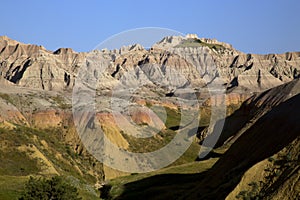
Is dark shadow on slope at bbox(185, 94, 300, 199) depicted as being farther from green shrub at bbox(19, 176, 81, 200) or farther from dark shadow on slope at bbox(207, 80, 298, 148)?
dark shadow on slope at bbox(207, 80, 298, 148)

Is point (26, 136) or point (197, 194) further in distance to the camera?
point (26, 136)

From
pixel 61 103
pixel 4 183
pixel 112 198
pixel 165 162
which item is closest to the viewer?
pixel 4 183

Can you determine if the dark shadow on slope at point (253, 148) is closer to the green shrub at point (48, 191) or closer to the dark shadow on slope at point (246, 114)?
the green shrub at point (48, 191)

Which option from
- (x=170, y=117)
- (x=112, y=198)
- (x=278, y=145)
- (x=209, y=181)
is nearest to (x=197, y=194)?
(x=209, y=181)

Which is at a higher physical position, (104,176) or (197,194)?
(104,176)

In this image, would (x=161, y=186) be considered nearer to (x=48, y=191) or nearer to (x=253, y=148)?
(x=253, y=148)

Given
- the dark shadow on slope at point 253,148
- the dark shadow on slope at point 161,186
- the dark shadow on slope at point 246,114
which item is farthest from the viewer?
the dark shadow on slope at point 246,114

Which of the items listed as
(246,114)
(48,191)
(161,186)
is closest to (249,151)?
(48,191)

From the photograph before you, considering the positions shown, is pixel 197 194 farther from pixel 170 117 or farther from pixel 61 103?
pixel 170 117

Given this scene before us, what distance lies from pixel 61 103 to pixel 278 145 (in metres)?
98.3

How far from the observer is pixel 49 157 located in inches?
3280

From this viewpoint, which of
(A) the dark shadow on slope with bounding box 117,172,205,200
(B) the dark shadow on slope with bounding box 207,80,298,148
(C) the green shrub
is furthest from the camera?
(B) the dark shadow on slope with bounding box 207,80,298,148

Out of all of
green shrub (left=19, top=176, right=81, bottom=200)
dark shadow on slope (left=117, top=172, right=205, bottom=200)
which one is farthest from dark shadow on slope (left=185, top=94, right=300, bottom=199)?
green shrub (left=19, top=176, right=81, bottom=200)

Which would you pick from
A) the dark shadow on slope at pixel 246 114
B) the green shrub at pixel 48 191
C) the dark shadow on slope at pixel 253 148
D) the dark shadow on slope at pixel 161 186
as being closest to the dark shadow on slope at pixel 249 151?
the dark shadow on slope at pixel 253 148
